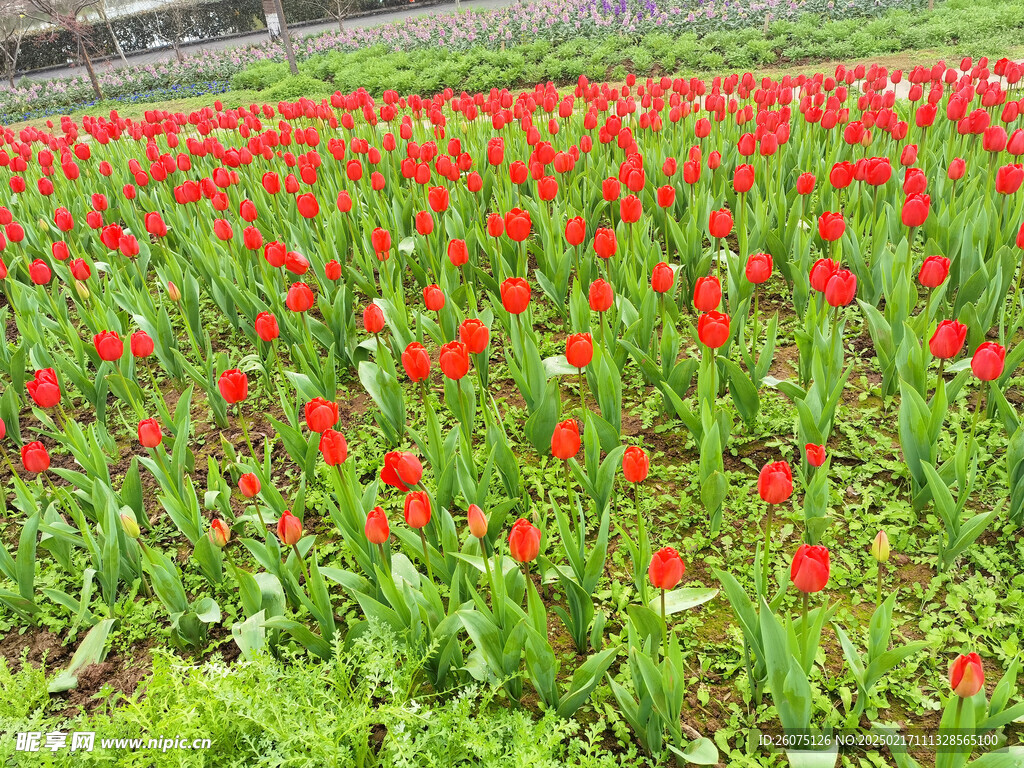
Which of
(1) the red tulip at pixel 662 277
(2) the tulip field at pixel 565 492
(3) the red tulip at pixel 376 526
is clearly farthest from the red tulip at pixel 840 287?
(3) the red tulip at pixel 376 526

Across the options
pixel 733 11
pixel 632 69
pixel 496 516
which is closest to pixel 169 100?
pixel 632 69

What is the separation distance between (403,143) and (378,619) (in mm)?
6072

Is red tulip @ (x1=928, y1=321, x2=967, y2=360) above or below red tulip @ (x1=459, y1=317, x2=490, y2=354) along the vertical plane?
below

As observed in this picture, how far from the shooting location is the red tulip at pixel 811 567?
4.96 feet

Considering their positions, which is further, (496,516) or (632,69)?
(632,69)

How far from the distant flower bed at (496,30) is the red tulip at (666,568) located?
557 inches

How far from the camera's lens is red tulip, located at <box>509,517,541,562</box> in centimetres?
A: 170

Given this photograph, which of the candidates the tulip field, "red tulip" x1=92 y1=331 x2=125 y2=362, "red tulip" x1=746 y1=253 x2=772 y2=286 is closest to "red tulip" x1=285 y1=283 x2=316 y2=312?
the tulip field

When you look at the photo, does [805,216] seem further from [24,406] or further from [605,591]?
[24,406]

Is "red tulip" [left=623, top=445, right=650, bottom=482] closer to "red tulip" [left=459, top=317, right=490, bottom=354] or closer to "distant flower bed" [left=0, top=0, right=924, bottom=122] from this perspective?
"red tulip" [left=459, top=317, right=490, bottom=354]

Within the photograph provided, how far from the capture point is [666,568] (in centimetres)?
162

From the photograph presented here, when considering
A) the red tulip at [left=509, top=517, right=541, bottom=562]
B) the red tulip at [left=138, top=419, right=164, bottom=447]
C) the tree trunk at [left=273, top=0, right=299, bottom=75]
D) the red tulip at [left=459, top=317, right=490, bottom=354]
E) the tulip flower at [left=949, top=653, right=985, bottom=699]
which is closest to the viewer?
the tulip flower at [left=949, top=653, right=985, bottom=699]

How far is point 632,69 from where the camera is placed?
12.9m

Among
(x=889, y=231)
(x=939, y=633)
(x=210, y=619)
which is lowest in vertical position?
(x=939, y=633)
